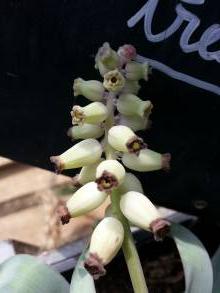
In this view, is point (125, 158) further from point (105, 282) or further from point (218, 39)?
point (105, 282)

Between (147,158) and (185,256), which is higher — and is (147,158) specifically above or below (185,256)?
above

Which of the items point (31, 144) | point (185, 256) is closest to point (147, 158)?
point (185, 256)

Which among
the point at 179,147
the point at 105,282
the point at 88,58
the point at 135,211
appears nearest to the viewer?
the point at 135,211

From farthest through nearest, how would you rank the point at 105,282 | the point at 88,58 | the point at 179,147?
the point at 105,282, the point at 179,147, the point at 88,58

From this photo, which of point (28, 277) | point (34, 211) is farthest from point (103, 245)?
point (34, 211)

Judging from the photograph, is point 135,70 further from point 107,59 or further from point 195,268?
point 195,268

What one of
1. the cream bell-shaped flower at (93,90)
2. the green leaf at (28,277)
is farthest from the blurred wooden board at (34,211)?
the cream bell-shaped flower at (93,90)

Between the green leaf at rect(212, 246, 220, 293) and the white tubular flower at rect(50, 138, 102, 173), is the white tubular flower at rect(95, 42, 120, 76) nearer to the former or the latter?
the white tubular flower at rect(50, 138, 102, 173)
